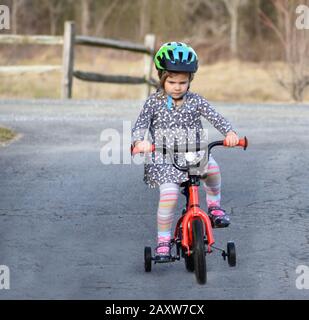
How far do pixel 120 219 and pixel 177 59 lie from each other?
7.73 ft

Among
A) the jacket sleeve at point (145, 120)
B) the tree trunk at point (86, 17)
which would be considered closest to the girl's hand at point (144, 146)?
the jacket sleeve at point (145, 120)

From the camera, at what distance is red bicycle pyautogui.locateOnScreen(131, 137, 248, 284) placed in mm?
7481

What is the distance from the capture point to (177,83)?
786 cm

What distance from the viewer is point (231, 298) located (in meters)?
7.23

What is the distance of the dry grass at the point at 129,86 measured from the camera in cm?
→ 2956

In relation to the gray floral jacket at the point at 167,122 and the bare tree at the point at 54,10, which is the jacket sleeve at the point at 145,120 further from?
the bare tree at the point at 54,10

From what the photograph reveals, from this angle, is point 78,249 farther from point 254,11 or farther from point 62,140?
point 254,11

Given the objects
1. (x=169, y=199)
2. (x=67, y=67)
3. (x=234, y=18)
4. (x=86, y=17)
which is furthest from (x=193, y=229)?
(x=234, y=18)

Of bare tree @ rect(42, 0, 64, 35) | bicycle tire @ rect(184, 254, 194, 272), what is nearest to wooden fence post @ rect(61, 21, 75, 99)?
bicycle tire @ rect(184, 254, 194, 272)

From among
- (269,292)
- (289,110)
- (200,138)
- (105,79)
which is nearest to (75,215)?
(200,138)

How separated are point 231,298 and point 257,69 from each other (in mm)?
30478

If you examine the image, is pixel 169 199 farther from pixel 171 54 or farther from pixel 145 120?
pixel 171 54

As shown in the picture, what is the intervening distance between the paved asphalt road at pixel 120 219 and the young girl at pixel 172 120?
40 cm
